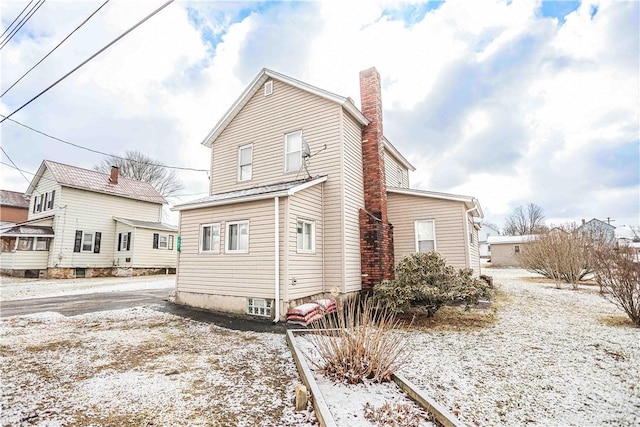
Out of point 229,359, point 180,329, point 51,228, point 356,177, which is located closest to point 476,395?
point 229,359

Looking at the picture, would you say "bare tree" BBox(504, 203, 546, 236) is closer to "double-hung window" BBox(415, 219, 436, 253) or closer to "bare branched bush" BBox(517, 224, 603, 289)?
"bare branched bush" BBox(517, 224, 603, 289)

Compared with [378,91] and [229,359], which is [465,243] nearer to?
[378,91]

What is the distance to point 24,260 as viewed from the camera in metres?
18.4

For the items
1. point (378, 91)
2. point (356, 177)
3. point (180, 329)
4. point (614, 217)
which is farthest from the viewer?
point (614, 217)

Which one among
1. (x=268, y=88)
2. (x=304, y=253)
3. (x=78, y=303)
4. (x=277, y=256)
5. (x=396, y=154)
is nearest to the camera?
(x=277, y=256)

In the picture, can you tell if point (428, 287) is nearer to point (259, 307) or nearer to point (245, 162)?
point (259, 307)

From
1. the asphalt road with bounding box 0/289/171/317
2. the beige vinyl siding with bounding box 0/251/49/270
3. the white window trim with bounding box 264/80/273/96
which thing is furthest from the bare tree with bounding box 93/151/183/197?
the white window trim with bounding box 264/80/273/96

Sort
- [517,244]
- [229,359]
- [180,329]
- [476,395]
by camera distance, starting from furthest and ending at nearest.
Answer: [517,244]
[180,329]
[229,359]
[476,395]

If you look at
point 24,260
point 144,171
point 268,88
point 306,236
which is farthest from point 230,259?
point 144,171

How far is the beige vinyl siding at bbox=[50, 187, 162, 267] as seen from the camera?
19.2 metres

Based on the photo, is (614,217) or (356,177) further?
(614,217)

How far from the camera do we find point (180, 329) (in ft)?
21.9

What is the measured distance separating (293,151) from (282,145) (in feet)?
1.62

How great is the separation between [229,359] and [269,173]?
6967 millimetres
